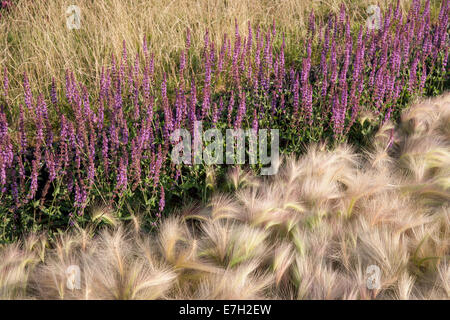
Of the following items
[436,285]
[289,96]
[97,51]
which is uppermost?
[97,51]

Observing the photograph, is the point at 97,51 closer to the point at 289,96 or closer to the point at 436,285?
the point at 289,96

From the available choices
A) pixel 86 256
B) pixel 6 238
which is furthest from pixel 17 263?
pixel 6 238

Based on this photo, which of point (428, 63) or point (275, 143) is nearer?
point (275, 143)

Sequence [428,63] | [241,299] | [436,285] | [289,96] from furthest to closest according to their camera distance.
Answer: [428,63] → [289,96] → [436,285] → [241,299]

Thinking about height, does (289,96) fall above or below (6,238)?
above

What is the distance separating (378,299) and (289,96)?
2.07 metres

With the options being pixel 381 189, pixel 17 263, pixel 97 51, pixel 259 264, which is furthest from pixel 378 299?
pixel 97 51

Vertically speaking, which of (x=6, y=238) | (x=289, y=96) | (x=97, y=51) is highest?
(x=97, y=51)

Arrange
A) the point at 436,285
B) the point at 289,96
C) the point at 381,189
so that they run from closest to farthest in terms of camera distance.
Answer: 1. the point at 436,285
2. the point at 381,189
3. the point at 289,96

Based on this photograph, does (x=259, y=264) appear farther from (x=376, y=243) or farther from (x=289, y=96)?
(x=289, y=96)

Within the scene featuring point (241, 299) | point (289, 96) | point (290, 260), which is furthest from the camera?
point (289, 96)

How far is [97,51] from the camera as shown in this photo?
4.04 m

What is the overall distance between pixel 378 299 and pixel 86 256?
127 centimetres

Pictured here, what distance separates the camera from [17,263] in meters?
1.95
